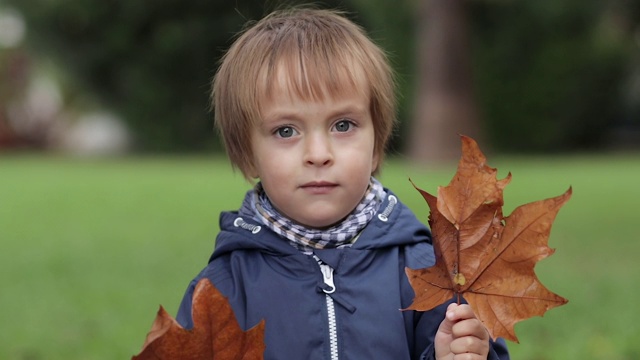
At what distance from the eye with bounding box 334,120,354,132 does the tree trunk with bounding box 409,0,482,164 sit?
620 inches

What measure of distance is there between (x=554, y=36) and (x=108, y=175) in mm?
9846

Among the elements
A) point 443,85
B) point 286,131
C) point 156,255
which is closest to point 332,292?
point 286,131

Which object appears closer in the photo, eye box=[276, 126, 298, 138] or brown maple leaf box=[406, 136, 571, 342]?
brown maple leaf box=[406, 136, 571, 342]

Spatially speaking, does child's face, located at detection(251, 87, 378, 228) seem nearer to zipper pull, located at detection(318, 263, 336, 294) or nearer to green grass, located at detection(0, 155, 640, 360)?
zipper pull, located at detection(318, 263, 336, 294)

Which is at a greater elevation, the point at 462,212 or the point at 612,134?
the point at 462,212

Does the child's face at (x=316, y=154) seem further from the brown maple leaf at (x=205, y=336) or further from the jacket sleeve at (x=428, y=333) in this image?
the brown maple leaf at (x=205, y=336)

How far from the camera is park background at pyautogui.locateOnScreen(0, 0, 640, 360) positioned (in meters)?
5.73

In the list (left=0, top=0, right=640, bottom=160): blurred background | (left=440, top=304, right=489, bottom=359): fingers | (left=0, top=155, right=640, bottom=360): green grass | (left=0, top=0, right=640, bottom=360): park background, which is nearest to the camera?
(left=440, top=304, right=489, bottom=359): fingers

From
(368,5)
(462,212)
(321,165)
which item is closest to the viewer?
(462,212)

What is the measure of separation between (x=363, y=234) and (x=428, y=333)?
28 centimetres

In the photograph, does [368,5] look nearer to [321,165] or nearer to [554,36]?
[554,36]

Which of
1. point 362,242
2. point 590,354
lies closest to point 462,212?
point 362,242

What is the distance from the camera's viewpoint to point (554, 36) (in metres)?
21.6

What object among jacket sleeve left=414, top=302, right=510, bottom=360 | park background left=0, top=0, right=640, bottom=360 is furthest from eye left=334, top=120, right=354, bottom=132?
park background left=0, top=0, right=640, bottom=360
